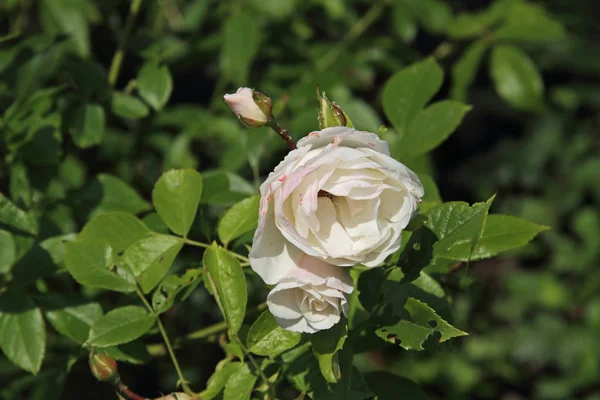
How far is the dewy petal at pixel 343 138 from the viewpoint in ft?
2.49

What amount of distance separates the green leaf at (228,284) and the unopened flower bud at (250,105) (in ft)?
0.55

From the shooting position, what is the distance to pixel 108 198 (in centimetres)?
125

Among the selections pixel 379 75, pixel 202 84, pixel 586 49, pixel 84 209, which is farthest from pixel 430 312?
pixel 586 49

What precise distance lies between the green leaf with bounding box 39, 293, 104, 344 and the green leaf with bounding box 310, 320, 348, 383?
1.35ft

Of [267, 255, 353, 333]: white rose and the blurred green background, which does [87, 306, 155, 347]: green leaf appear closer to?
the blurred green background

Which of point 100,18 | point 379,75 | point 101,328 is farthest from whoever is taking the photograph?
point 379,75

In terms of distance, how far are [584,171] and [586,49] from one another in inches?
21.5

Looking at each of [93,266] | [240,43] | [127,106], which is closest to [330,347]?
[93,266]

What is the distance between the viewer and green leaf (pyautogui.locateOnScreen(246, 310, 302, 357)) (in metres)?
0.85

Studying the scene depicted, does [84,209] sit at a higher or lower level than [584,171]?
higher

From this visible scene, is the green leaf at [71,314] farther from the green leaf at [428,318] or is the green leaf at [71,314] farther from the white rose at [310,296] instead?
the green leaf at [428,318]

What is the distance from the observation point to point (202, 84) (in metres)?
2.47

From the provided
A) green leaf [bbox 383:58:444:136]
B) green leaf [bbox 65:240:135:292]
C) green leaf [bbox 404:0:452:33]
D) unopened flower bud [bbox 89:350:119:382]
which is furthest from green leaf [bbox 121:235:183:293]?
green leaf [bbox 404:0:452:33]

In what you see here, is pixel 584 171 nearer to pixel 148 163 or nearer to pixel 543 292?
pixel 543 292
